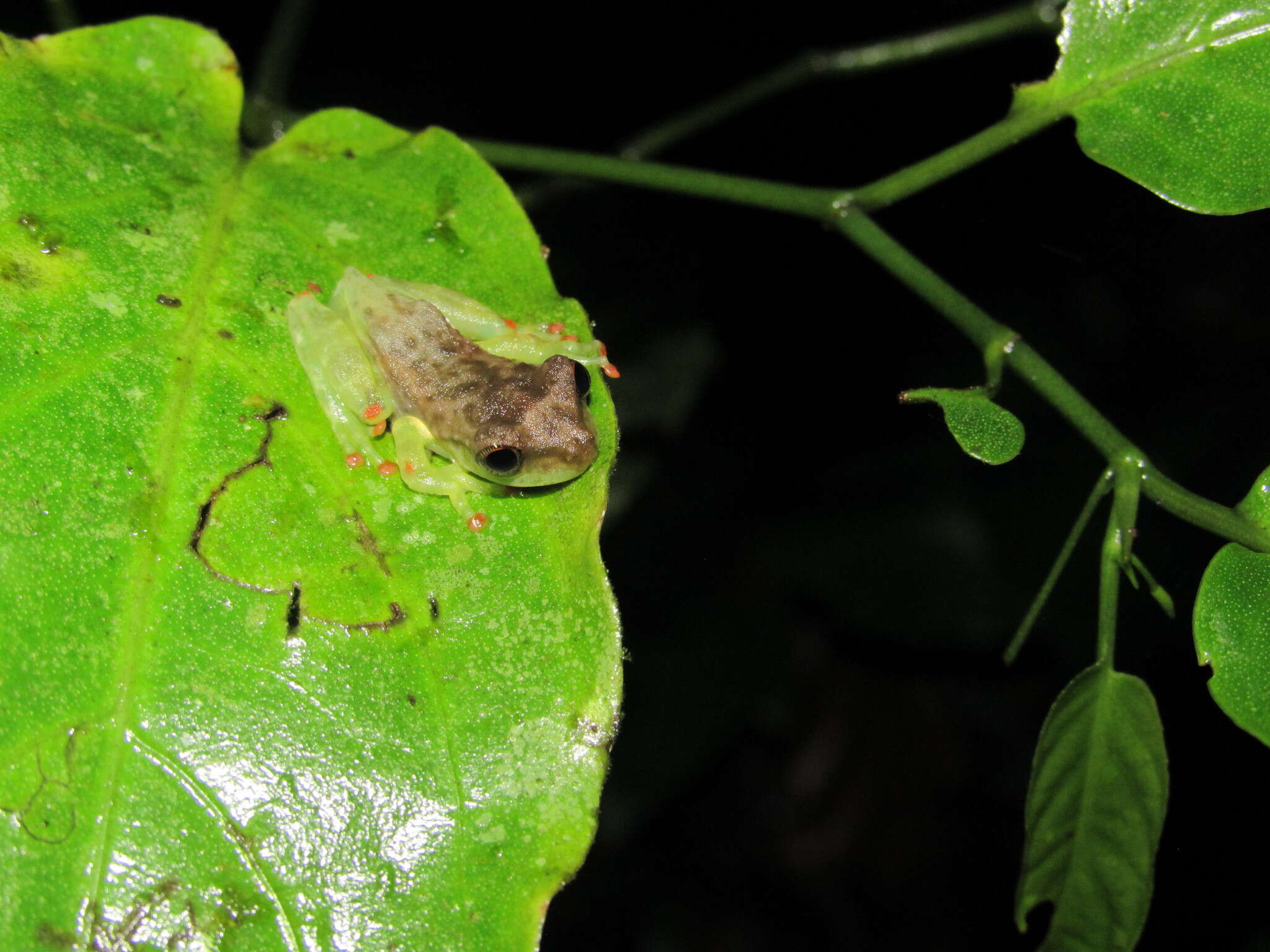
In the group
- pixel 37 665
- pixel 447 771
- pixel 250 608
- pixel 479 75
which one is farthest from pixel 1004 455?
pixel 479 75

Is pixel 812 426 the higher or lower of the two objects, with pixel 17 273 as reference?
lower

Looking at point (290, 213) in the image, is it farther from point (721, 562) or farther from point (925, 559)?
point (925, 559)

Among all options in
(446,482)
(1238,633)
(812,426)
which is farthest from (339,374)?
(812,426)

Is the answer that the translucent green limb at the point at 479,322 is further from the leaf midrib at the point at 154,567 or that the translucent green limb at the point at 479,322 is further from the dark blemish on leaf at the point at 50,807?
the dark blemish on leaf at the point at 50,807

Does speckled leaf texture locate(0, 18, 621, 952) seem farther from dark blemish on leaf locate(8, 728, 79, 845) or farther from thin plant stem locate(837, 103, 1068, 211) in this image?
thin plant stem locate(837, 103, 1068, 211)

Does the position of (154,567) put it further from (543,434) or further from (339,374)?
(543,434)

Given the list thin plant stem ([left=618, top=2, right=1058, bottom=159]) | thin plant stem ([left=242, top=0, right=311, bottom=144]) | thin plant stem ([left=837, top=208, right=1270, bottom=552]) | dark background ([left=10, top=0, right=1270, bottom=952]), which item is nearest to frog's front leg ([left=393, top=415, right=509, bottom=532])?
thin plant stem ([left=837, top=208, right=1270, bottom=552])

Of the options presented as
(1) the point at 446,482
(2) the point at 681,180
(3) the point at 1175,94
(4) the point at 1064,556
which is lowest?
(1) the point at 446,482

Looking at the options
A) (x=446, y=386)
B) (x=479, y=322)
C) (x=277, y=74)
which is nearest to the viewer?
(x=479, y=322)
